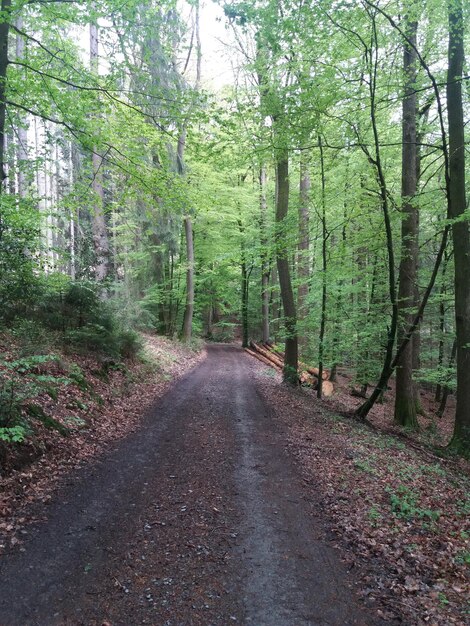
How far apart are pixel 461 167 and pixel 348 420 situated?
22.7 feet

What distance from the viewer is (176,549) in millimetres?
3758

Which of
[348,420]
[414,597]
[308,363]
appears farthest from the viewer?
[308,363]

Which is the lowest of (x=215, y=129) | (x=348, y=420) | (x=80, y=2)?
(x=348, y=420)

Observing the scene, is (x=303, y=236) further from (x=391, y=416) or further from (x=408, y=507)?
(x=408, y=507)

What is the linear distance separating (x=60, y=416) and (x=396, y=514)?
18.1ft

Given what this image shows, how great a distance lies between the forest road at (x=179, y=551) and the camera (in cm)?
295

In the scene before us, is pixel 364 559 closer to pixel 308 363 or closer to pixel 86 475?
pixel 86 475

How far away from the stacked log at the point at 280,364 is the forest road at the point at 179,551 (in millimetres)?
9063

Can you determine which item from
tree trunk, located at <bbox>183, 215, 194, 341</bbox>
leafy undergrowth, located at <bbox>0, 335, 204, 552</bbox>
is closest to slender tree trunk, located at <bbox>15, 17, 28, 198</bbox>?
leafy undergrowth, located at <bbox>0, 335, 204, 552</bbox>

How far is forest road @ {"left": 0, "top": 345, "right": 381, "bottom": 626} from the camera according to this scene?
295 cm

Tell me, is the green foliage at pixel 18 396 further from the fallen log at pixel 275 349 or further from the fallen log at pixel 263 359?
the fallen log at pixel 275 349

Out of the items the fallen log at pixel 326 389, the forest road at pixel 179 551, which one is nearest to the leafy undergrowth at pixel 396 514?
the forest road at pixel 179 551

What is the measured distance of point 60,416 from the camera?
6.44 m

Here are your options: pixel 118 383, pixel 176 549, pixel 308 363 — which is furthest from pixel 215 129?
pixel 308 363
